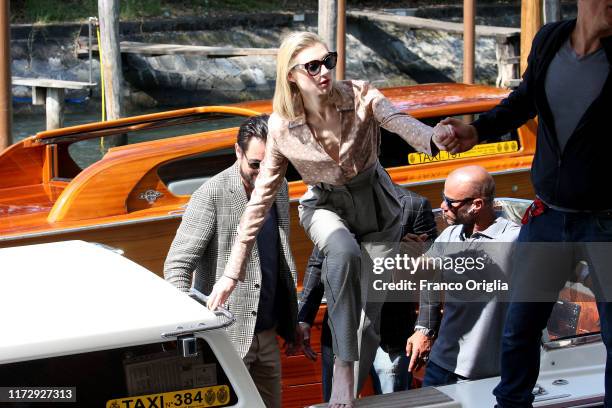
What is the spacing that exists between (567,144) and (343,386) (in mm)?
1253

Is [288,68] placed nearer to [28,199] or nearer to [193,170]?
[193,170]

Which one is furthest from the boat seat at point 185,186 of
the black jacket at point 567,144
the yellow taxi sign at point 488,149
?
the black jacket at point 567,144

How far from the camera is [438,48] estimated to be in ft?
107

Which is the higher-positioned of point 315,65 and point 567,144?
point 315,65

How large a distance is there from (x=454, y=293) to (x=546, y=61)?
1.36 m

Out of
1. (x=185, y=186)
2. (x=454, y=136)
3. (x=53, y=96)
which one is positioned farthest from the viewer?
(x=53, y=96)

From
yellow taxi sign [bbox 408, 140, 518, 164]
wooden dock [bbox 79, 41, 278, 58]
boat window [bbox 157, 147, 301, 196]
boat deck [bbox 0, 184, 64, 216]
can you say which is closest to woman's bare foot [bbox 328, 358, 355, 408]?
boat window [bbox 157, 147, 301, 196]

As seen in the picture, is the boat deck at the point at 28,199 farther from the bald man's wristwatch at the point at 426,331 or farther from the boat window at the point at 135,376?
the boat window at the point at 135,376

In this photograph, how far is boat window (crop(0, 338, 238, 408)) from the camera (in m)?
3.68

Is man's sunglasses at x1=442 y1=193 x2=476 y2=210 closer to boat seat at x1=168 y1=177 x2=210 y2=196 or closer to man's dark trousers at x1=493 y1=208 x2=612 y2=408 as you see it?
man's dark trousers at x1=493 y1=208 x2=612 y2=408

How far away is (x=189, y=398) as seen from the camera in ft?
12.8

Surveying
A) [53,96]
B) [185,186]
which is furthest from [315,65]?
[53,96]

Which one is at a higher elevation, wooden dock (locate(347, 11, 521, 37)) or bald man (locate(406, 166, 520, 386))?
wooden dock (locate(347, 11, 521, 37))

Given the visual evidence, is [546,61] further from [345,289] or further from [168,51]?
[168,51]
